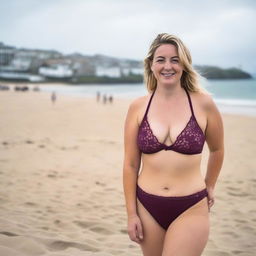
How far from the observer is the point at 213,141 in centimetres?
206

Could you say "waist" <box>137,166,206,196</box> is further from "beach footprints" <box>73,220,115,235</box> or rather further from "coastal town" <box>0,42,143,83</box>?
"coastal town" <box>0,42,143,83</box>

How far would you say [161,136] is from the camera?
1893 mm

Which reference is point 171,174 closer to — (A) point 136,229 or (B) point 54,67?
(A) point 136,229

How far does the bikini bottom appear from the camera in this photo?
1.88 m

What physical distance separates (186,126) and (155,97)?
0.30 m

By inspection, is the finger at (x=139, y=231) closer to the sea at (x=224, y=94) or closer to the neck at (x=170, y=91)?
the neck at (x=170, y=91)

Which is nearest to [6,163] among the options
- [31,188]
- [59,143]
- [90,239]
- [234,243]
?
[31,188]

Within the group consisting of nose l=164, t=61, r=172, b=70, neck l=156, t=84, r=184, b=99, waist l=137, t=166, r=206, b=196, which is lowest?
waist l=137, t=166, r=206, b=196

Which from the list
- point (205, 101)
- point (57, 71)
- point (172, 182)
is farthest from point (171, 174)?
point (57, 71)

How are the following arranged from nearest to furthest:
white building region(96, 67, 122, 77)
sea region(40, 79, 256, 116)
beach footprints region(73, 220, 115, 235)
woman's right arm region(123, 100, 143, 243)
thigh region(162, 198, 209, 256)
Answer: thigh region(162, 198, 209, 256)
woman's right arm region(123, 100, 143, 243)
beach footprints region(73, 220, 115, 235)
sea region(40, 79, 256, 116)
white building region(96, 67, 122, 77)

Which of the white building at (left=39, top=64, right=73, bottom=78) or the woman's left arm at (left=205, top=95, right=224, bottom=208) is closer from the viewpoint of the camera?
the woman's left arm at (left=205, top=95, right=224, bottom=208)

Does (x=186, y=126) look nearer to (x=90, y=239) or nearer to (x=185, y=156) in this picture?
(x=185, y=156)

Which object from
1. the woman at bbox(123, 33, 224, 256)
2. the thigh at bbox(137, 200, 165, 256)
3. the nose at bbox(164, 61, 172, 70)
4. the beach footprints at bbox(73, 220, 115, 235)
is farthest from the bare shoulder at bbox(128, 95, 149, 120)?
the beach footprints at bbox(73, 220, 115, 235)

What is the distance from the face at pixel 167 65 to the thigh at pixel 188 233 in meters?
0.74
